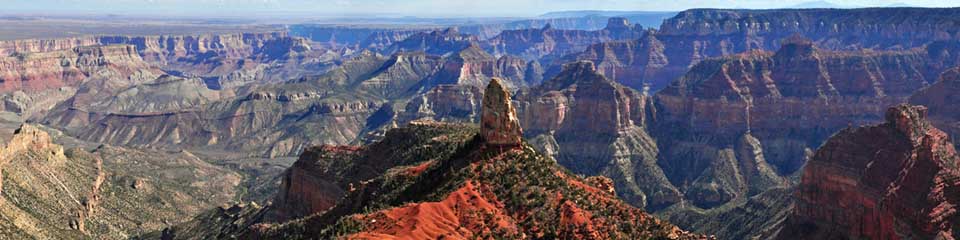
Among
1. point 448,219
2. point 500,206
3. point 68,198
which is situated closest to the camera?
point 448,219

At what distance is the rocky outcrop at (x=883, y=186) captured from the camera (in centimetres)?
9225

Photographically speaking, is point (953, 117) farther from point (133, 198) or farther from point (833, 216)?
point (133, 198)

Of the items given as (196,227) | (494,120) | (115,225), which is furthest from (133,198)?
(494,120)

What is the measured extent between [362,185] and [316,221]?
23.8ft

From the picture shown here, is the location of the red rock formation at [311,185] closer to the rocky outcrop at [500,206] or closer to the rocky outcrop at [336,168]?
the rocky outcrop at [336,168]

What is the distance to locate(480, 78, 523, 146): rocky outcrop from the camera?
7319cm

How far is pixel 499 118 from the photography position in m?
73.4

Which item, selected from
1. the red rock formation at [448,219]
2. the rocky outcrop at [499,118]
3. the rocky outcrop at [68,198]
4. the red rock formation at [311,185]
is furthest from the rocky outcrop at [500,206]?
the rocky outcrop at [68,198]

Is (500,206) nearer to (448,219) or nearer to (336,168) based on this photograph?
(448,219)

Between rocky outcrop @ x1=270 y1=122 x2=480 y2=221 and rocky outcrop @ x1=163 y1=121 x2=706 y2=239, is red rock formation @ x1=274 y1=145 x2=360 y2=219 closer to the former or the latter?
rocky outcrop @ x1=270 y1=122 x2=480 y2=221

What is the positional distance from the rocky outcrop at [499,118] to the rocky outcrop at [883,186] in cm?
4432

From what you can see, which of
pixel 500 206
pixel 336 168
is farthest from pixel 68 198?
pixel 500 206

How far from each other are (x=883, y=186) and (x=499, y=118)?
61370 mm

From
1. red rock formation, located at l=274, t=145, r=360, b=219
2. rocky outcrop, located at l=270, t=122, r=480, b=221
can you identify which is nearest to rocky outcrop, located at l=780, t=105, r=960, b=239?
rocky outcrop, located at l=270, t=122, r=480, b=221
